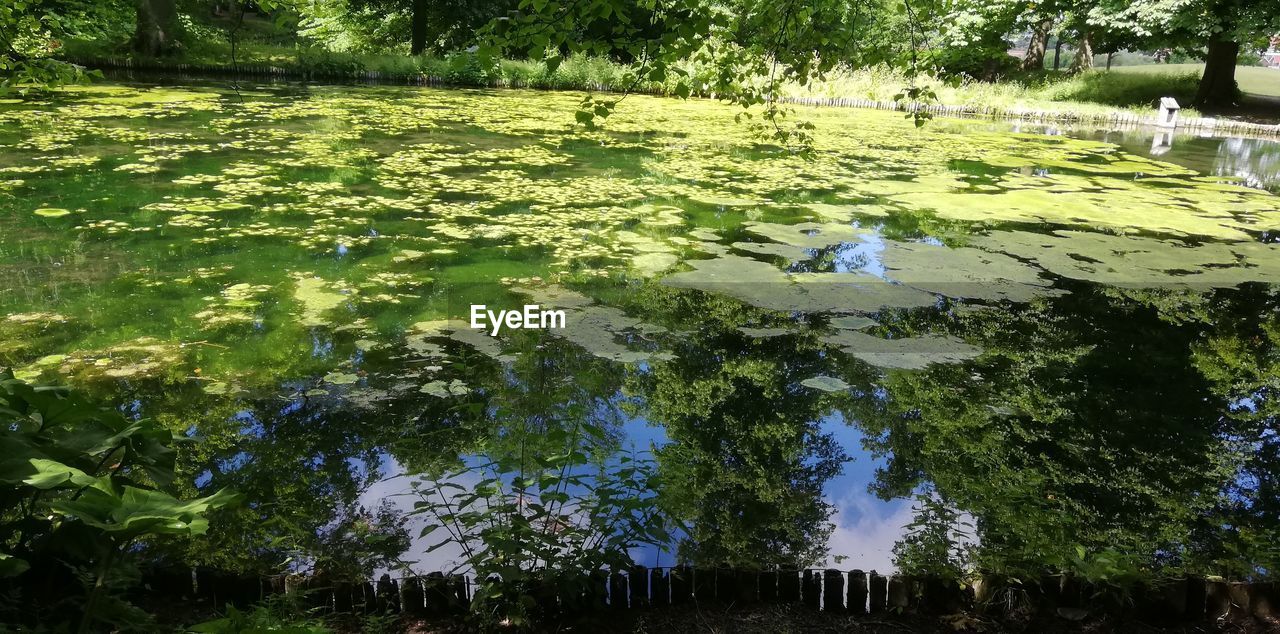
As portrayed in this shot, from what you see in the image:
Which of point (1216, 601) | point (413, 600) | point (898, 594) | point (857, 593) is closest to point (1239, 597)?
point (1216, 601)

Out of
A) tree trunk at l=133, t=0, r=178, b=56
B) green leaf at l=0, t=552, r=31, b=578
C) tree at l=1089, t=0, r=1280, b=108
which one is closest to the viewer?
green leaf at l=0, t=552, r=31, b=578

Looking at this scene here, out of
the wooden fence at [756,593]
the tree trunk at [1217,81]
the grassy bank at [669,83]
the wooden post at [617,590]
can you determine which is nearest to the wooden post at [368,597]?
the wooden fence at [756,593]

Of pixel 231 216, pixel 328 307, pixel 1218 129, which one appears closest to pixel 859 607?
pixel 328 307

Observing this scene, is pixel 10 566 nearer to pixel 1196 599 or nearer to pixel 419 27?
pixel 1196 599

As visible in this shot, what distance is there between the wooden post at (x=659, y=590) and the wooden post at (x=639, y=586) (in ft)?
0.05

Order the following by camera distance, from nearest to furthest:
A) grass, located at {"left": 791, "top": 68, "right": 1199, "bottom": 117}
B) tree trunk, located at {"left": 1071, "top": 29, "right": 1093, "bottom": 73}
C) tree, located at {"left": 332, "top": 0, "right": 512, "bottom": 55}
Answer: grass, located at {"left": 791, "top": 68, "right": 1199, "bottom": 117}
tree trunk, located at {"left": 1071, "top": 29, "right": 1093, "bottom": 73}
tree, located at {"left": 332, "top": 0, "right": 512, "bottom": 55}

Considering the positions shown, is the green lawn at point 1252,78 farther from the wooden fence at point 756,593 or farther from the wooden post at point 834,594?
the wooden post at point 834,594

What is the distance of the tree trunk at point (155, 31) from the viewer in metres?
15.4

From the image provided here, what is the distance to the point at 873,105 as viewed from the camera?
16359 mm

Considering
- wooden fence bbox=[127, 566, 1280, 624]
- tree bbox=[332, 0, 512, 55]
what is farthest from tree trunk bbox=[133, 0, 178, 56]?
wooden fence bbox=[127, 566, 1280, 624]

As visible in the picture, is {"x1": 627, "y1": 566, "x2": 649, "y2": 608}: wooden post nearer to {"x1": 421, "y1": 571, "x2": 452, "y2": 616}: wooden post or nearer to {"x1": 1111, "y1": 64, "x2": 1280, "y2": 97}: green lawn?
{"x1": 421, "y1": 571, "x2": 452, "y2": 616}: wooden post

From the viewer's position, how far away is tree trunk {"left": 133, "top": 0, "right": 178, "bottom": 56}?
1536 cm

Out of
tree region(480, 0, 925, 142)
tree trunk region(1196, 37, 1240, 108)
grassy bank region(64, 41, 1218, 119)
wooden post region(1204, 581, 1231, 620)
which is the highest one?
tree trunk region(1196, 37, 1240, 108)

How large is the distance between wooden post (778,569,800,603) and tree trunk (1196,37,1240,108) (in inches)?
742
